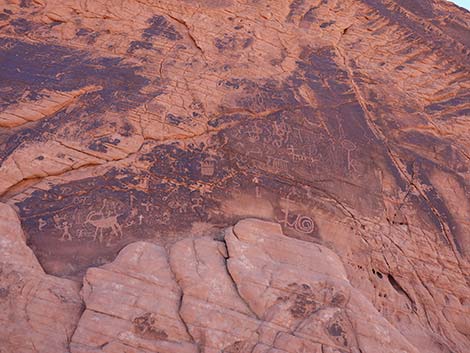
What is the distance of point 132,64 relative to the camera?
22.4 feet

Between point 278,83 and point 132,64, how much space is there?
226 cm

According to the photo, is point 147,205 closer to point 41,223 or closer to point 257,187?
point 41,223

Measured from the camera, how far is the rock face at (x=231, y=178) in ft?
14.1

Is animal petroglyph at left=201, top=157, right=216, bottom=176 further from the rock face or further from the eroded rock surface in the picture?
the eroded rock surface

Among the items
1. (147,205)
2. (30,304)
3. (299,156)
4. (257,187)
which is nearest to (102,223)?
(147,205)

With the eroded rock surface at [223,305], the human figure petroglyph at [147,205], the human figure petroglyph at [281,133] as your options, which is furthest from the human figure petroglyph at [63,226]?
the human figure petroglyph at [281,133]

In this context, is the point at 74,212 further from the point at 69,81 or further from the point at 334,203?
the point at 334,203

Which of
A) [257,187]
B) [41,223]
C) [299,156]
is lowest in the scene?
[41,223]

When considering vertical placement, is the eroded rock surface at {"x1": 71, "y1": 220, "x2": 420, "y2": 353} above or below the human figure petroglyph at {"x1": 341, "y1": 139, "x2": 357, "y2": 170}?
below

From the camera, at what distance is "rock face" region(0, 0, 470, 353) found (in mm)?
4297

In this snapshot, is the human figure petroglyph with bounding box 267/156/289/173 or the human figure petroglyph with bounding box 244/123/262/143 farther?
the human figure petroglyph with bounding box 244/123/262/143

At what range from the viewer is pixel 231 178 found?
5785mm

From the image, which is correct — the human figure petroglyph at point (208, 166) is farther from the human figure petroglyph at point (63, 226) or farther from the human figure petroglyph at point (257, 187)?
the human figure petroglyph at point (63, 226)

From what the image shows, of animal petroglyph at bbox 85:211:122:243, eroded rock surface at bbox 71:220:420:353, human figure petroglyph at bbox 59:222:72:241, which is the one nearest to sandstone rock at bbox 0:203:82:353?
eroded rock surface at bbox 71:220:420:353
